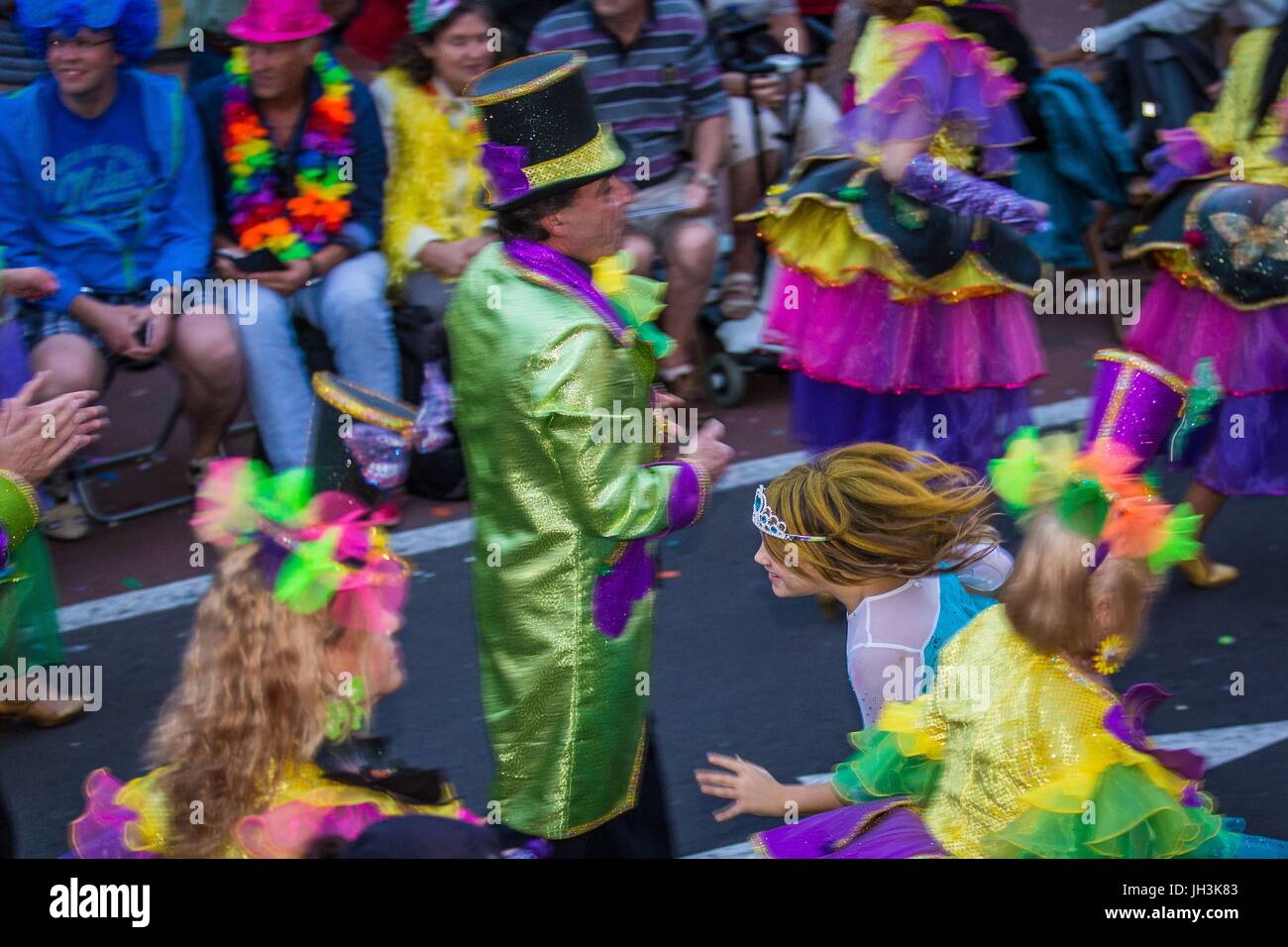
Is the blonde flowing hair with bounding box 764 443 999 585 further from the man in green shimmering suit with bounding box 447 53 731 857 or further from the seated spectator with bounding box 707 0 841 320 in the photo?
the seated spectator with bounding box 707 0 841 320

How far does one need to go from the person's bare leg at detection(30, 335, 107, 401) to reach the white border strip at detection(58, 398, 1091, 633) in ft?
2.28

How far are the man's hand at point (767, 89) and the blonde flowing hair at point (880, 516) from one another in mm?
3522

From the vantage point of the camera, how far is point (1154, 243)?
4980 millimetres

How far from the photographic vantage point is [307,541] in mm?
2863

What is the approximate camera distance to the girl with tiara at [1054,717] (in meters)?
2.92

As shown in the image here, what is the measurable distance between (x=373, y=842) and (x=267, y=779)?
420mm

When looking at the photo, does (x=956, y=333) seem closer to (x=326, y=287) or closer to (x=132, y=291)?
(x=326, y=287)

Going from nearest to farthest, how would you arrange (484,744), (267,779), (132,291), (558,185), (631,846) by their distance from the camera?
(267,779) < (558,185) < (631,846) < (484,744) < (132,291)

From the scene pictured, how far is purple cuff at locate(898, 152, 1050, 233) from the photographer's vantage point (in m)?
4.48

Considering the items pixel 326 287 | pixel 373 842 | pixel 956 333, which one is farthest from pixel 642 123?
pixel 373 842

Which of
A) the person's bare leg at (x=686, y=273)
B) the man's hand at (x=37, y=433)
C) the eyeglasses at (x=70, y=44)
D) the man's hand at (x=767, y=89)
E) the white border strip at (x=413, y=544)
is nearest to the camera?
the man's hand at (x=37, y=433)

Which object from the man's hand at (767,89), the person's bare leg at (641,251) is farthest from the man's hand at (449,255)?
the man's hand at (767,89)

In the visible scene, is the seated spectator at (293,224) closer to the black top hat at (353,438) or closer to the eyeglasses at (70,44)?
the eyeglasses at (70,44)

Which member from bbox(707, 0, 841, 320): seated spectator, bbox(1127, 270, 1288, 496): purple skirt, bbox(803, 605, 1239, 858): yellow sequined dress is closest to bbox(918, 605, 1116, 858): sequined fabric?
Answer: bbox(803, 605, 1239, 858): yellow sequined dress
